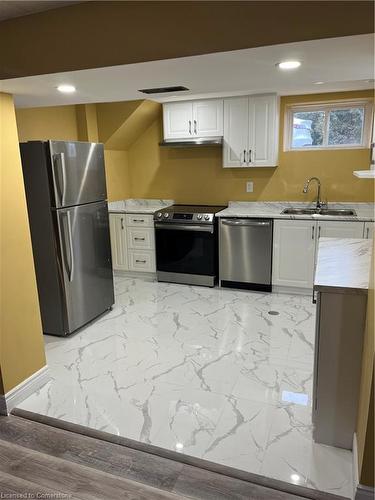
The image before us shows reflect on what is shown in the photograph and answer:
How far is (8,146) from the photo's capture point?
228 cm

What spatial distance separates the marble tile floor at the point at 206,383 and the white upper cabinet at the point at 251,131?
5.54 feet

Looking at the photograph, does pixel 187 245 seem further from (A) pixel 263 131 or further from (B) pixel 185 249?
(A) pixel 263 131

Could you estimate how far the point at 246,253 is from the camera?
4.30 m

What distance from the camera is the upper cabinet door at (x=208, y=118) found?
A: 4422 millimetres

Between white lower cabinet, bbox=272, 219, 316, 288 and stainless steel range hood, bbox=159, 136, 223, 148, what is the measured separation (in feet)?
3.96

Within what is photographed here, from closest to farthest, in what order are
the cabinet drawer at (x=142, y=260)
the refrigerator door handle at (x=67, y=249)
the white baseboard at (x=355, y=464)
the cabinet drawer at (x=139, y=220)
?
the white baseboard at (x=355, y=464)
the refrigerator door handle at (x=67, y=249)
the cabinet drawer at (x=139, y=220)
the cabinet drawer at (x=142, y=260)

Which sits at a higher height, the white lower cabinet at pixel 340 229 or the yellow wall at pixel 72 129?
the yellow wall at pixel 72 129

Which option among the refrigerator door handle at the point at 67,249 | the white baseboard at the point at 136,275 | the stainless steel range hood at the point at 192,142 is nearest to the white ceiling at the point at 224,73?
the refrigerator door handle at the point at 67,249

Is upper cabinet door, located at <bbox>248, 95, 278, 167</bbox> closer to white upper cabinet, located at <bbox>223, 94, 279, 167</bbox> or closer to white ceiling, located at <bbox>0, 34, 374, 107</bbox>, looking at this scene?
white upper cabinet, located at <bbox>223, 94, 279, 167</bbox>

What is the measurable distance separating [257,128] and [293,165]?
0.66m

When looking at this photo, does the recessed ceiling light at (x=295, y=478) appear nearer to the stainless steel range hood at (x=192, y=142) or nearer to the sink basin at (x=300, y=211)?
the sink basin at (x=300, y=211)

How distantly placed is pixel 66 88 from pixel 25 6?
19.2 inches

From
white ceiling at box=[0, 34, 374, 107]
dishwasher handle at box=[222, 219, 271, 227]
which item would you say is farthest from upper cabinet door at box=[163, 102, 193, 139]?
white ceiling at box=[0, 34, 374, 107]

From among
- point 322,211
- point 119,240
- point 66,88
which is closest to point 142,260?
point 119,240
